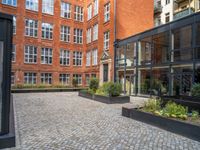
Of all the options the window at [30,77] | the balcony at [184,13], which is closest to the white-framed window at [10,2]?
the window at [30,77]

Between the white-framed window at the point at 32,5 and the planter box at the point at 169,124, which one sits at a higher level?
the white-framed window at the point at 32,5

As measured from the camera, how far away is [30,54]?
94.5 feet

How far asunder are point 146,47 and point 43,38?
16.2 meters

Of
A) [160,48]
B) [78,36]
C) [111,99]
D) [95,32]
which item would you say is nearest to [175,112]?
[111,99]

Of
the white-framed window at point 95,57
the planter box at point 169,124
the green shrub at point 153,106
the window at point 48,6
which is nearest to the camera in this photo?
the planter box at point 169,124

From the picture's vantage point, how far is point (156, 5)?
106 ft

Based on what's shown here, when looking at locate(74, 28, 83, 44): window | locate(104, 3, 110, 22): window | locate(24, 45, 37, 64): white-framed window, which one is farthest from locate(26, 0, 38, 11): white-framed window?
locate(104, 3, 110, 22): window

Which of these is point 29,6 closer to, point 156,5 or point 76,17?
point 76,17

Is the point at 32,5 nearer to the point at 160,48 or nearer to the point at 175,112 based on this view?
the point at 160,48

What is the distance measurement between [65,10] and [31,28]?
6.31m

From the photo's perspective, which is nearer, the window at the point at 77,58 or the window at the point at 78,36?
the window at the point at 77,58

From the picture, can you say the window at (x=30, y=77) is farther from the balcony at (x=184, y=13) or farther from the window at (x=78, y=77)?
the balcony at (x=184, y=13)

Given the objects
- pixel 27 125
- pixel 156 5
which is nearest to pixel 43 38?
pixel 156 5

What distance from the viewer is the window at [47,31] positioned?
2994 centimetres
